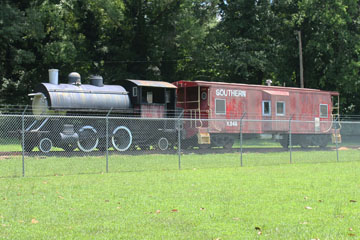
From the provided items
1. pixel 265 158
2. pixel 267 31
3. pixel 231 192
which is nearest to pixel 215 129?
pixel 265 158

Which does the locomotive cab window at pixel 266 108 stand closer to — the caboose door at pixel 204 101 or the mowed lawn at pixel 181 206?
the caboose door at pixel 204 101

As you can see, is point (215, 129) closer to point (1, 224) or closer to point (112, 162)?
point (112, 162)

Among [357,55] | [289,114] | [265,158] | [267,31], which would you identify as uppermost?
[267,31]

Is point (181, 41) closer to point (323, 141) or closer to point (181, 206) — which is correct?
point (323, 141)

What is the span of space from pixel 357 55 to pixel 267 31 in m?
8.97

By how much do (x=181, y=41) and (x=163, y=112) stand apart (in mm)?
15680

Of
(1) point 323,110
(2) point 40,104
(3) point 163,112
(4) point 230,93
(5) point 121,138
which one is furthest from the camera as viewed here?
(1) point 323,110

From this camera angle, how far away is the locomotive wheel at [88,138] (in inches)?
851

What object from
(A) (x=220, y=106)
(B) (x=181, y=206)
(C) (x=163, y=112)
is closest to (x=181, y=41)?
(A) (x=220, y=106)

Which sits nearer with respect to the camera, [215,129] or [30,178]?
[30,178]

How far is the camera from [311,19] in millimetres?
36125

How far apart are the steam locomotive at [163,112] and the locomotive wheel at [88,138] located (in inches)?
1.2

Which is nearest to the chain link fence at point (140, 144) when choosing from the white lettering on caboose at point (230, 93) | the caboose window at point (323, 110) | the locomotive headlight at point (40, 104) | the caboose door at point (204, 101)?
the locomotive headlight at point (40, 104)

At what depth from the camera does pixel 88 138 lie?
851 inches
